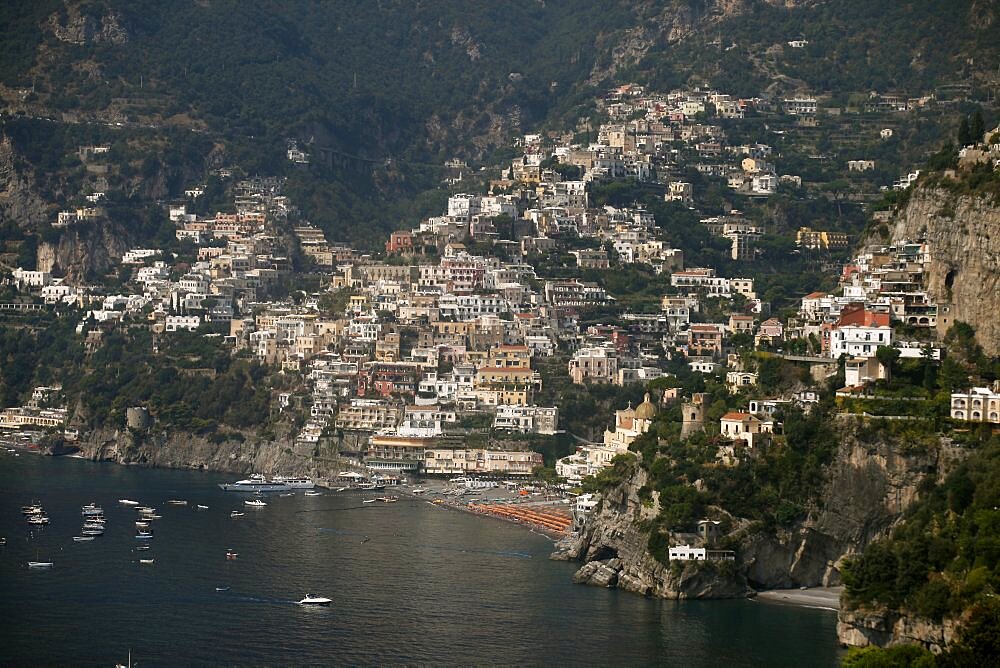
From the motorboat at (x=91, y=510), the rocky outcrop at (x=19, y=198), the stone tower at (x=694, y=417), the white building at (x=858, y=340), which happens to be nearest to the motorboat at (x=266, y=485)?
the motorboat at (x=91, y=510)

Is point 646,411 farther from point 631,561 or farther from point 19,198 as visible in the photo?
point 19,198

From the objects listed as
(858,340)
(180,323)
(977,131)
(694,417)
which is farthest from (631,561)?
(180,323)

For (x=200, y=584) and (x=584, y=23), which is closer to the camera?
(x=200, y=584)

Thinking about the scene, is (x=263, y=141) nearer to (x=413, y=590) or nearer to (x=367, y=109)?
(x=367, y=109)

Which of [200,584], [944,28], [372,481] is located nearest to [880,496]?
[200,584]

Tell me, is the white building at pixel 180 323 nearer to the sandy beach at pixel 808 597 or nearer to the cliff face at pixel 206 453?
the cliff face at pixel 206 453

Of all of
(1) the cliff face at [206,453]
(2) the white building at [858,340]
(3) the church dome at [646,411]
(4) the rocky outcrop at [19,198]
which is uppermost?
(4) the rocky outcrop at [19,198]
